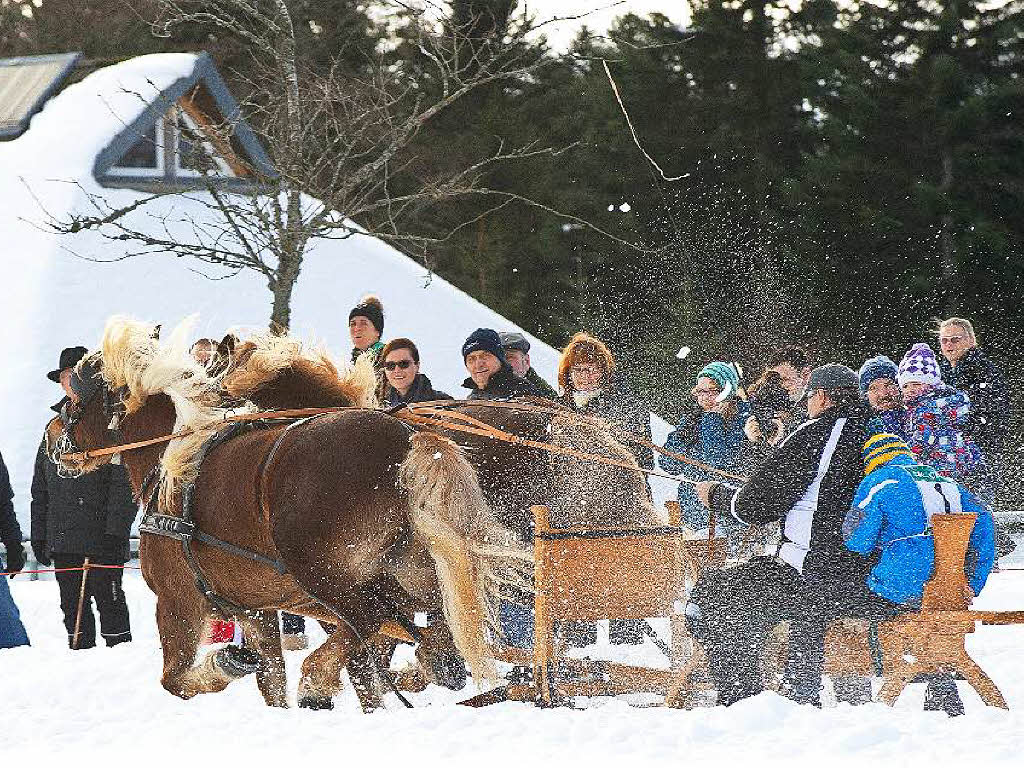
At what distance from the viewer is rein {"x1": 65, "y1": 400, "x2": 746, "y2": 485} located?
233 inches

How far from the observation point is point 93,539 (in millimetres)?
8539

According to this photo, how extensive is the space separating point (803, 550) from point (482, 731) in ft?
4.38

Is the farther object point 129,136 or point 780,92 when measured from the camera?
point 780,92

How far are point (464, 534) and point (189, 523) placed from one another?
1.08m

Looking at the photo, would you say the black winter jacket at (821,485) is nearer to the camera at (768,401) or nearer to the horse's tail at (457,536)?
the horse's tail at (457,536)

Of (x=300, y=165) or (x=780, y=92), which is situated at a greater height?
(x=780, y=92)

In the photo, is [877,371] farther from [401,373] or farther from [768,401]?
[401,373]

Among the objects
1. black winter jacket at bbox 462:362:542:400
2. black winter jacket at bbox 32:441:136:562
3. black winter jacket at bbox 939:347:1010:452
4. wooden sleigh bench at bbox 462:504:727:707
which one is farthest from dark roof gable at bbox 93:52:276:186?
wooden sleigh bench at bbox 462:504:727:707

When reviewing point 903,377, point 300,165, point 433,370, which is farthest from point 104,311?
point 903,377

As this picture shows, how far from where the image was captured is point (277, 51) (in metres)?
13.2

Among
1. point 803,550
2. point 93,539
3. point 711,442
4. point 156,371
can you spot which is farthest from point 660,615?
point 93,539

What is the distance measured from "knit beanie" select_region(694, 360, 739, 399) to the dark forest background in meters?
11.5

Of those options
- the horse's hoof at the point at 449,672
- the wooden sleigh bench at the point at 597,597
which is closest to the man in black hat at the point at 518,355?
the wooden sleigh bench at the point at 597,597

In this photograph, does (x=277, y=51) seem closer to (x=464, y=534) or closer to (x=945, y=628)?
(x=464, y=534)
